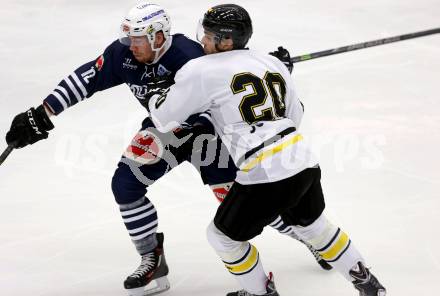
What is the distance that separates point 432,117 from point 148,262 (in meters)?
2.56

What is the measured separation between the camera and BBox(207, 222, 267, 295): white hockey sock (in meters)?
3.01

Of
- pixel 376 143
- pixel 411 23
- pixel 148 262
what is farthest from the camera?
pixel 411 23

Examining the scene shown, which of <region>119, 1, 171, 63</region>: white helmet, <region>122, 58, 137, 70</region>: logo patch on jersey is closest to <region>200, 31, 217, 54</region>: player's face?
<region>119, 1, 171, 63</region>: white helmet

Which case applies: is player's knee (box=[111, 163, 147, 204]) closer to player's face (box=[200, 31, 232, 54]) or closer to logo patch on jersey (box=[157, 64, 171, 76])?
logo patch on jersey (box=[157, 64, 171, 76])

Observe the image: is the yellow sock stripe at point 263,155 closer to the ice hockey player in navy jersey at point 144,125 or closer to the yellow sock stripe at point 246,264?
the yellow sock stripe at point 246,264

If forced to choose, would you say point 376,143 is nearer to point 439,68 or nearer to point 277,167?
point 439,68

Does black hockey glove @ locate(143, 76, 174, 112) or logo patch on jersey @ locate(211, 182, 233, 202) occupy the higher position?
black hockey glove @ locate(143, 76, 174, 112)

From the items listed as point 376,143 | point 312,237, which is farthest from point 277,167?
point 376,143

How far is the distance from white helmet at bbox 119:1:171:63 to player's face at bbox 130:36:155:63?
2cm

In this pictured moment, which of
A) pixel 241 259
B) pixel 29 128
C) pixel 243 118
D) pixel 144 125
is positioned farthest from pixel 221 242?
pixel 29 128

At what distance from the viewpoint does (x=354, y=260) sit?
308cm

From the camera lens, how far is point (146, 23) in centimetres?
324

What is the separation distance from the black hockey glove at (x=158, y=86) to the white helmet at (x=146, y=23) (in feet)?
0.49

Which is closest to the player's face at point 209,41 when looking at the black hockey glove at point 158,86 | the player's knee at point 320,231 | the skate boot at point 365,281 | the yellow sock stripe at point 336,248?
the black hockey glove at point 158,86
